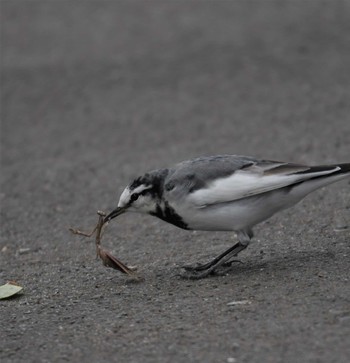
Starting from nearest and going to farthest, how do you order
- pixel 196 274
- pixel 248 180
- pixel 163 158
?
pixel 248 180, pixel 196 274, pixel 163 158

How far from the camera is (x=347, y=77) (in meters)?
13.4

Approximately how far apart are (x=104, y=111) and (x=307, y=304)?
8.12 meters

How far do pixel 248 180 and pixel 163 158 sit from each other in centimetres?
465

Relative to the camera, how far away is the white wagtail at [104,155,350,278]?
20.5 ft

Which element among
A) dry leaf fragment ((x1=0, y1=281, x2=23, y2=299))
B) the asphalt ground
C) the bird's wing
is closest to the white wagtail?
the bird's wing

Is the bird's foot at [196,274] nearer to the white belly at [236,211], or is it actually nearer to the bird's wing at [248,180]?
the white belly at [236,211]

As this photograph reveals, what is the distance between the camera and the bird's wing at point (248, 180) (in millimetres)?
6219

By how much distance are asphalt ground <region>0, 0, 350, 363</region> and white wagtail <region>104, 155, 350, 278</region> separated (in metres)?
0.45

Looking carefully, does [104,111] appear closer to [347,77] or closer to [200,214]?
[347,77]

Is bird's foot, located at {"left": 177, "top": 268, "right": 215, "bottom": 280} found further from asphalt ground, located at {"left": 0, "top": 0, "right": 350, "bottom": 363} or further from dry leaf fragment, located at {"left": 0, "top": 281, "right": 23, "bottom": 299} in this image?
dry leaf fragment, located at {"left": 0, "top": 281, "right": 23, "bottom": 299}

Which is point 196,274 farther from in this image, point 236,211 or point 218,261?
point 236,211

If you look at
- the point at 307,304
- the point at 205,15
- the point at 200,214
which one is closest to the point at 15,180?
the point at 200,214

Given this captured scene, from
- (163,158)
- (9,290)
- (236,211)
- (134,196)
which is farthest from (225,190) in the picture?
(163,158)

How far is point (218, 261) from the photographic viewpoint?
662 cm
